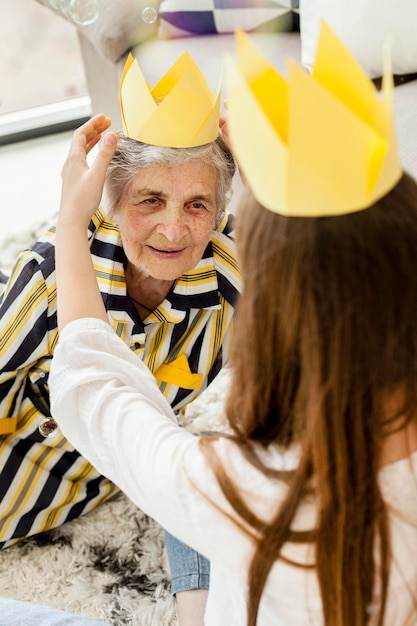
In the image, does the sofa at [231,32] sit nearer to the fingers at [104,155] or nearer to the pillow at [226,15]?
the pillow at [226,15]

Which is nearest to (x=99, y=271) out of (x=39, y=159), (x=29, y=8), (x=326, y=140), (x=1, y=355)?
(x=1, y=355)

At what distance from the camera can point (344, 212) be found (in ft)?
2.10

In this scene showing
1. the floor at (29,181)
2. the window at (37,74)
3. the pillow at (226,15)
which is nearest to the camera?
the pillow at (226,15)

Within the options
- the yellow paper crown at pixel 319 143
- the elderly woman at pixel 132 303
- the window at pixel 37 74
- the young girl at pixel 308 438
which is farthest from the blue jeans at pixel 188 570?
the window at pixel 37 74

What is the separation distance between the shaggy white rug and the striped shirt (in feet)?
0.13

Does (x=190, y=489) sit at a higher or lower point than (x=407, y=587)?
higher

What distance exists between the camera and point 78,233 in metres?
1.01

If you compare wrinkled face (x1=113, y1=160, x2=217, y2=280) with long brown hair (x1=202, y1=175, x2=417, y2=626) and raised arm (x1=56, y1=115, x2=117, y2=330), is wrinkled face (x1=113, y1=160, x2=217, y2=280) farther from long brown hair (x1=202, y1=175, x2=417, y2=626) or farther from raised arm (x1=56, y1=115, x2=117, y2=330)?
long brown hair (x1=202, y1=175, x2=417, y2=626)

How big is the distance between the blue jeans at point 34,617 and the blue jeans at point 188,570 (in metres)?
0.22

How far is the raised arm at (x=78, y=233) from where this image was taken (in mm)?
967

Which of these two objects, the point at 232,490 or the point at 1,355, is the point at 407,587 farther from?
the point at 1,355

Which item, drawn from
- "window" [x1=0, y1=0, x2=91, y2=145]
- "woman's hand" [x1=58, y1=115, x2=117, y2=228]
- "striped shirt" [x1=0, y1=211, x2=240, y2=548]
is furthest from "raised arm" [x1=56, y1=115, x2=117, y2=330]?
"window" [x1=0, y1=0, x2=91, y2=145]

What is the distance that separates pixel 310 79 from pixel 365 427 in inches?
13.1

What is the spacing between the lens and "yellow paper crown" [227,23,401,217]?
639mm
